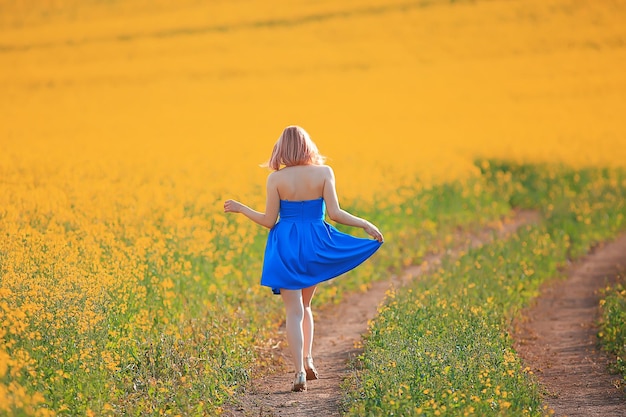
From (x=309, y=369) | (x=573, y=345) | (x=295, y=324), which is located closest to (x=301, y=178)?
(x=295, y=324)

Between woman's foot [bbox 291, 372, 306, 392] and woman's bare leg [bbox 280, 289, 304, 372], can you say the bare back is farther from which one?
woman's foot [bbox 291, 372, 306, 392]

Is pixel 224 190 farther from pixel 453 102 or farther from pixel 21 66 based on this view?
pixel 21 66

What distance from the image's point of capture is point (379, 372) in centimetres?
591

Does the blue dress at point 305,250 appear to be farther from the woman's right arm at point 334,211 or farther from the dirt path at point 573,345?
the dirt path at point 573,345

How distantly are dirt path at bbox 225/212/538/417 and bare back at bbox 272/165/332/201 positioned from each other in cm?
137

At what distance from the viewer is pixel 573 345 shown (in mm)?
8023

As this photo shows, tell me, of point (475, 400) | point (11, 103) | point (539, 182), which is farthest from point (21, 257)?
point (11, 103)

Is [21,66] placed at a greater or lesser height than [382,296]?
greater

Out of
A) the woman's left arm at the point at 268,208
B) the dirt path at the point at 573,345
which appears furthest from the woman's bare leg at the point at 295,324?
the dirt path at the point at 573,345

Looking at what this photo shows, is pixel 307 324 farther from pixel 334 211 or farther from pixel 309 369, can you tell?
pixel 334 211

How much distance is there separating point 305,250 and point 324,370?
3.63ft

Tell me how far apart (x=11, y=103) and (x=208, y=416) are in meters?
20.6

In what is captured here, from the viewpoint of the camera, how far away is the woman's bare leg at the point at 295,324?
21.3 feet

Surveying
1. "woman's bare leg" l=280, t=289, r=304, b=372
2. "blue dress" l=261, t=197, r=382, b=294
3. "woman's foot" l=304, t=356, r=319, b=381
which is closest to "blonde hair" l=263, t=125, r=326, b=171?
"blue dress" l=261, t=197, r=382, b=294
